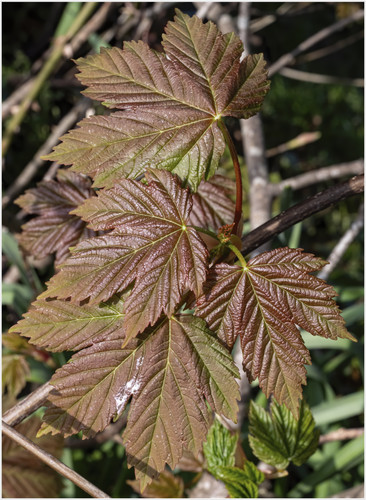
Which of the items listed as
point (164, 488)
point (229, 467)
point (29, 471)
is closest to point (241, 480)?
point (229, 467)

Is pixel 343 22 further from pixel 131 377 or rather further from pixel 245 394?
pixel 131 377

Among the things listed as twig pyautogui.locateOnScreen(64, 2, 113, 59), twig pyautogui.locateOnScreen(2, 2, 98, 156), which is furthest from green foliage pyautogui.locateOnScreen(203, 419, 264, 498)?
twig pyautogui.locateOnScreen(64, 2, 113, 59)

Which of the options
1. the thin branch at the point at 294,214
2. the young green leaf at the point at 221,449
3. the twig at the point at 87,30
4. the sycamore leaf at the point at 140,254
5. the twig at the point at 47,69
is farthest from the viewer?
the twig at the point at 87,30

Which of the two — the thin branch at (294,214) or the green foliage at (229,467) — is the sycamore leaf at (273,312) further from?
the green foliage at (229,467)

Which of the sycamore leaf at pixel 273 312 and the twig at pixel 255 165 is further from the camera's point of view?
the twig at pixel 255 165

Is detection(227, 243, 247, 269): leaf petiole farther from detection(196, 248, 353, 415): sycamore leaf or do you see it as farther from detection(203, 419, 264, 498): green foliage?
detection(203, 419, 264, 498): green foliage

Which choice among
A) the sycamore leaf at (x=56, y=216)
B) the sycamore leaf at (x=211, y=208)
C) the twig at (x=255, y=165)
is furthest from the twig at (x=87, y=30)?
the sycamore leaf at (x=211, y=208)
